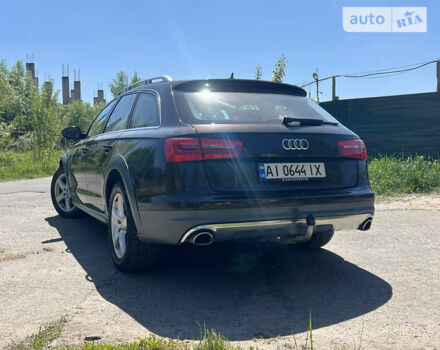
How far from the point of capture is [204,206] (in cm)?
328

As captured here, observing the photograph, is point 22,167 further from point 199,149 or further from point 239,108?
point 199,149

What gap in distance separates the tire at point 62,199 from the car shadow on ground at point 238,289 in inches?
75.9

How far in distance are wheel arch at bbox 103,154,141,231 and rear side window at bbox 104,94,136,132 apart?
528mm

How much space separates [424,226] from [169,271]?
3.72 meters

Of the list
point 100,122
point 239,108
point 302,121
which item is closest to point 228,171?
point 239,108

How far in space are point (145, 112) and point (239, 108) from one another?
3.08 feet

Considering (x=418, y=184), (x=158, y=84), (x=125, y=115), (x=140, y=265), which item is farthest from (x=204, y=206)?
(x=418, y=184)

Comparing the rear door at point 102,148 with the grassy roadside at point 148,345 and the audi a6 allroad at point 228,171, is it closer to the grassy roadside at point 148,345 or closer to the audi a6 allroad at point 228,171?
the audi a6 allroad at point 228,171

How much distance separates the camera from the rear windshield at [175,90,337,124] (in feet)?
11.8

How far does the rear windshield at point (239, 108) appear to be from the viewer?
3604 mm

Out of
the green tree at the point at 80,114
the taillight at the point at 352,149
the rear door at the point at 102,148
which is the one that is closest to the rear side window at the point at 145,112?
the rear door at the point at 102,148

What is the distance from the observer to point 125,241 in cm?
394

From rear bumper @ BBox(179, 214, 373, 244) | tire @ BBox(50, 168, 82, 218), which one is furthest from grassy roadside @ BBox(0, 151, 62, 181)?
rear bumper @ BBox(179, 214, 373, 244)

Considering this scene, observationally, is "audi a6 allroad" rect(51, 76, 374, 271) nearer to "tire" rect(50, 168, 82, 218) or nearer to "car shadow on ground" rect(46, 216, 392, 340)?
"car shadow on ground" rect(46, 216, 392, 340)
